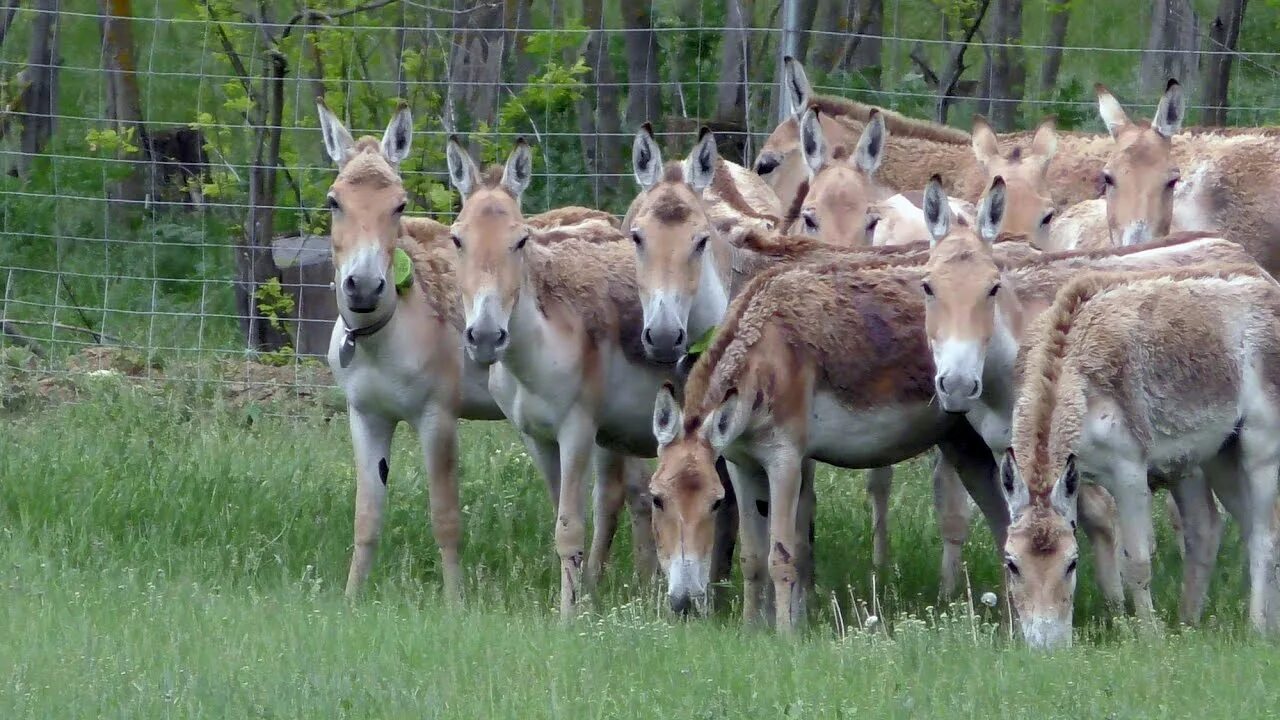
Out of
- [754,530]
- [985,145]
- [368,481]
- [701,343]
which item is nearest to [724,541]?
[754,530]

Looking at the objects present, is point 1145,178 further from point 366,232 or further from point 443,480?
point 366,232

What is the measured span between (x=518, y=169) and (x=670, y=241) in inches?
37.0

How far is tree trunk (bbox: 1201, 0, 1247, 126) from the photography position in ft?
49.2

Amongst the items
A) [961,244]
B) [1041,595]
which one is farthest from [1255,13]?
[1041,595]

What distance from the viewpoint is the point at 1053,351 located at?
25.8 ft

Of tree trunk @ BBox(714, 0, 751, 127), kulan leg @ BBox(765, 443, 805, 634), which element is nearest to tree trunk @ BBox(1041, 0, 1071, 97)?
tree trunk @ BBox(714, 0, 751, 127)

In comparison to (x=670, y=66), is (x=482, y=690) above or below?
below

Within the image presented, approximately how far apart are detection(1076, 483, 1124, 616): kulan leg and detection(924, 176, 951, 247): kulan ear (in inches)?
60.6

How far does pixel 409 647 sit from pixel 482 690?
0.76 m

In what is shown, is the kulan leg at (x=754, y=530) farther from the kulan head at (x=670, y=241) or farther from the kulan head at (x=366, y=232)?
the kulan head at (x=366, y=232)

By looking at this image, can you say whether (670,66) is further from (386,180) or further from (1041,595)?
(1041,595)

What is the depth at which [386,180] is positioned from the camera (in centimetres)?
911

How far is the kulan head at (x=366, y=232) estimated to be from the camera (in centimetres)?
873

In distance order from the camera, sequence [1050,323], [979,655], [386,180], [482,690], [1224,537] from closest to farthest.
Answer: [482,690], [979,655], [1050,323], [386,180], [1224,537]
